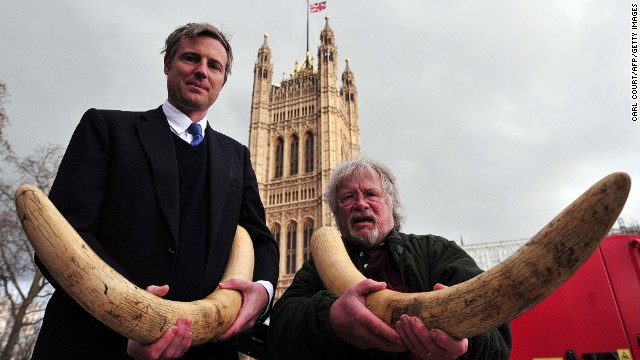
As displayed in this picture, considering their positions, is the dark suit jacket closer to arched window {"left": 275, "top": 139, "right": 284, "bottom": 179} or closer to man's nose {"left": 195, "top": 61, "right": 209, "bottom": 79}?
man's nose {"left": 195, "top": 61, "right": 209, "bottom": 79}

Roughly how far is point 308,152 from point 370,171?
127ft

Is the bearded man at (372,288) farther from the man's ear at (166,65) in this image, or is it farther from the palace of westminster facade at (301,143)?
the palace of westminster facade at (301,143)

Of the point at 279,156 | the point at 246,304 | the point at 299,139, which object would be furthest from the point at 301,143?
the point at 246,304

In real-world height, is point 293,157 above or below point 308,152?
below

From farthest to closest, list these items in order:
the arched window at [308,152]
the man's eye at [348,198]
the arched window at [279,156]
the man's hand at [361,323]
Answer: the arched window at [279,156] < the arched window at [308,152] < the man's eye at [348,198] < the man's hand at [361,323]

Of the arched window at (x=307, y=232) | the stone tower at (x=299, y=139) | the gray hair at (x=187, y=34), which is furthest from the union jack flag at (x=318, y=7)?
the gray hair at (x=187, y=34)

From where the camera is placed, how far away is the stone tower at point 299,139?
37.6 metres

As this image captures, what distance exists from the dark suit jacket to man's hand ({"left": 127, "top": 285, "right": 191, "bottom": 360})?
0.38 m

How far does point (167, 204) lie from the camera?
183cm

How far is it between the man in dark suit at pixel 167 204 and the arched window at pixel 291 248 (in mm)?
34236

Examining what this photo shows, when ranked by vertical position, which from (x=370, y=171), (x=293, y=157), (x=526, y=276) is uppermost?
(x=293, y=157)

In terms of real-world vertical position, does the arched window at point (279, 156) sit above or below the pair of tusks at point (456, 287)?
above

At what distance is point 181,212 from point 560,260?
159 cm

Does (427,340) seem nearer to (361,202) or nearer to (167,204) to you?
(361,202)
